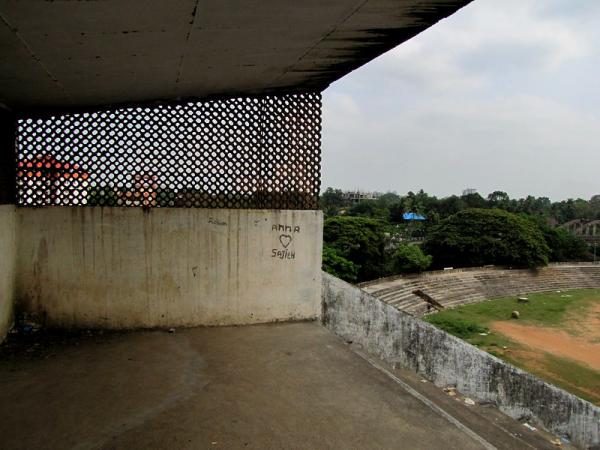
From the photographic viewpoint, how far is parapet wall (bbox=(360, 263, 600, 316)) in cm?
2455

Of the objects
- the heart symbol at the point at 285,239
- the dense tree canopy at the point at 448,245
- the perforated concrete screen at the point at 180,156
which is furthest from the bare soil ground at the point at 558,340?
the perforated concrete screen at the point at 180,156

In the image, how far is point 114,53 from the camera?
11.0ft

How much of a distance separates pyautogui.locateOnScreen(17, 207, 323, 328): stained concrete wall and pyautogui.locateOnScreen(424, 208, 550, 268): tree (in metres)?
29.6

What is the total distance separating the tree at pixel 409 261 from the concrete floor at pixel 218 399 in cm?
2206

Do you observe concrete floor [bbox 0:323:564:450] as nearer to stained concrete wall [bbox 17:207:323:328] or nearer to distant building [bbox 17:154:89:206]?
stained concrete wall [bbox 17:207:323:328]

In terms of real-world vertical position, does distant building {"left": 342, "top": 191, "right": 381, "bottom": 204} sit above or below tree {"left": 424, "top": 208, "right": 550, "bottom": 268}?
above


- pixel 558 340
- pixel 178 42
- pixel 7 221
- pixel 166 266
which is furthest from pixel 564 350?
pixel 7 221

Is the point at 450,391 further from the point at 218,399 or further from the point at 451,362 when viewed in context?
the point at 218,399

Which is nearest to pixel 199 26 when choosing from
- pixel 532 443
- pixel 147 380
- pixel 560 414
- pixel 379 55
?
pixel 379 55

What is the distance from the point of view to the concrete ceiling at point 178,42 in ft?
8.61

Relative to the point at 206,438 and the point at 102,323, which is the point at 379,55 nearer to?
the point at 206,438

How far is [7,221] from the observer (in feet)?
16.8

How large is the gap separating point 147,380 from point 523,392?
4.72 metres

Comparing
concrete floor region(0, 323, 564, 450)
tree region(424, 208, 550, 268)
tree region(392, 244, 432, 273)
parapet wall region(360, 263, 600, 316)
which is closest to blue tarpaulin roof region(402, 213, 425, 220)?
tree region(424, 208, 550, 268)
